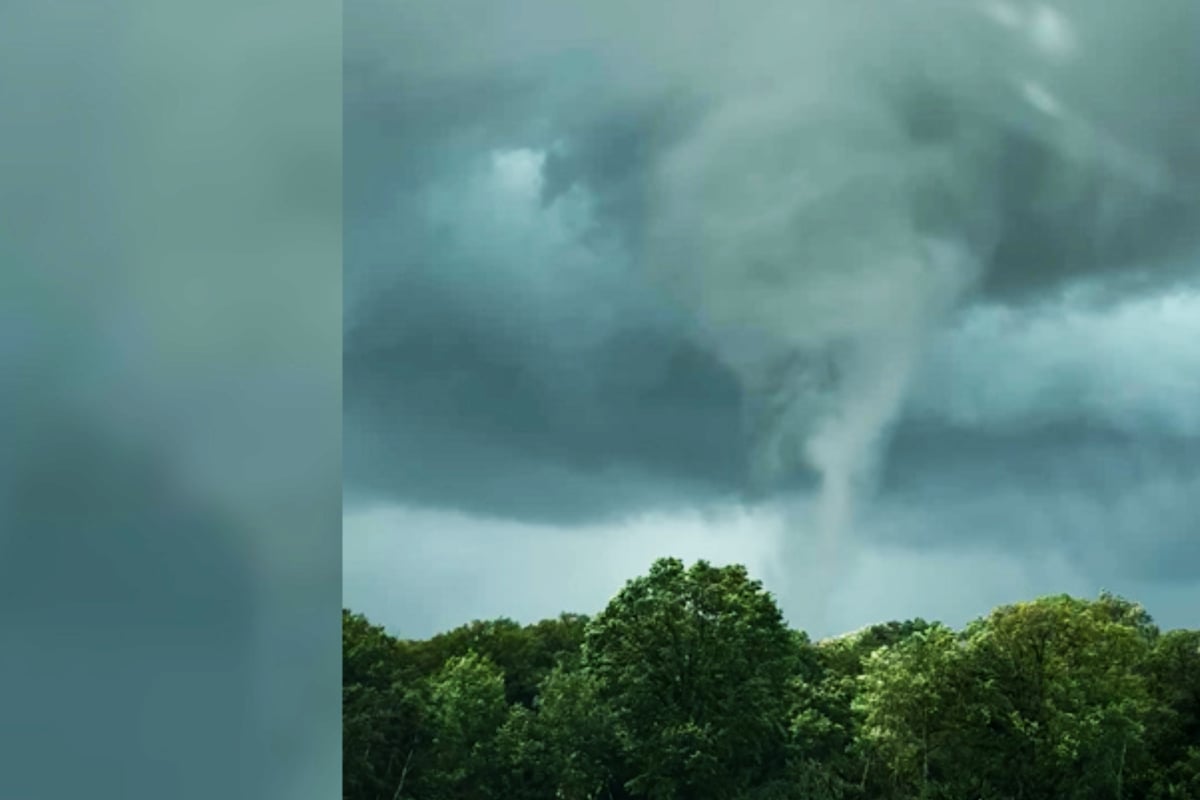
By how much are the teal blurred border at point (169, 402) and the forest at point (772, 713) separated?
46.5ft

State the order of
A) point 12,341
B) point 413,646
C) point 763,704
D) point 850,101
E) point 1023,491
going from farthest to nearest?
point 850,101, point 1023,491, point 413,646, point 763,704, point 12,341

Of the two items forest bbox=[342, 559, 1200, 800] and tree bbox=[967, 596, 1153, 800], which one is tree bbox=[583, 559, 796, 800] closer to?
forest bbox=[342, 559, 1200, 800]

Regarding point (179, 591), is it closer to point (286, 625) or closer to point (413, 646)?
point (286, 625)

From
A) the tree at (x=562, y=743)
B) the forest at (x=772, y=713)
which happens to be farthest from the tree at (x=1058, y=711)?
the tree at (x=562, y=743)

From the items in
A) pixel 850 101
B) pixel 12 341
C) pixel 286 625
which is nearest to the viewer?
pixel 12 341

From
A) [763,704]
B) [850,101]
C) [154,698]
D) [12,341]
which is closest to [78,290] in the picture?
[12,341]

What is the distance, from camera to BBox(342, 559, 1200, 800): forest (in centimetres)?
1598

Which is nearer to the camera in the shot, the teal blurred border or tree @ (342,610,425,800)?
the teal blurred border

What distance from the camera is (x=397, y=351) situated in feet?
81.6

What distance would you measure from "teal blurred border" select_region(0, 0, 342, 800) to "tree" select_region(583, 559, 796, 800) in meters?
14.2

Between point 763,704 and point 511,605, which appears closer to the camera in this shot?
point 763,704

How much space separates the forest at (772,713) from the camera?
16.0 metres

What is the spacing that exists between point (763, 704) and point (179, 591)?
14.7 metres

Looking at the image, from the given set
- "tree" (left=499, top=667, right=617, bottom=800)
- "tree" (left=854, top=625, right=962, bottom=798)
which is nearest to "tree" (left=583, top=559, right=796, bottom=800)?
"tree" (left=499, top=667, right=617, bottom=800)
